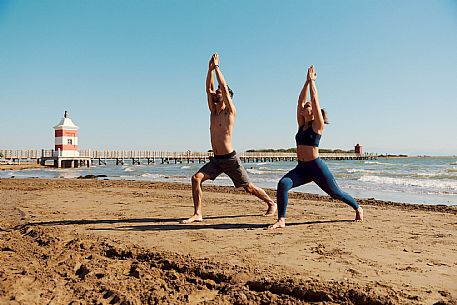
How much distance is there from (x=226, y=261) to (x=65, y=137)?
3818 cm

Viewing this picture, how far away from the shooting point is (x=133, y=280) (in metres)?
3.32

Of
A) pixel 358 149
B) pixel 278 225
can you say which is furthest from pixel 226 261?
pixel 358 149

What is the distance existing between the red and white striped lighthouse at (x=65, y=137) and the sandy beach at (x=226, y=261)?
112ft

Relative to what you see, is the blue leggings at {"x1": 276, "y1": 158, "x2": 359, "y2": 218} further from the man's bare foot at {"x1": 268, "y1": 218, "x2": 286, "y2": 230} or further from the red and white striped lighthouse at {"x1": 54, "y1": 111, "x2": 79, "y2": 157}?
the red and white striped lighthouse at {"x1": 54, "y1": 111, "x2": 79, "y2": 157}

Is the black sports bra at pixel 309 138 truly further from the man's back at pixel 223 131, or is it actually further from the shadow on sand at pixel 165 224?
the shadow on sand at pixel 165 224

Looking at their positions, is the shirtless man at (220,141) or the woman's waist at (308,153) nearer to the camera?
the woman's waist at (308,153)

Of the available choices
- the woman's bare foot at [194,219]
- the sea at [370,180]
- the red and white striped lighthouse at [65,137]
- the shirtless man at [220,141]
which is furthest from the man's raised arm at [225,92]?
the red and white striped lighthouse at [65,137]

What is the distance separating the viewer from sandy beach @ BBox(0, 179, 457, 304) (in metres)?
2.98

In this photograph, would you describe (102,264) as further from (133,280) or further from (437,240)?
(437,240)

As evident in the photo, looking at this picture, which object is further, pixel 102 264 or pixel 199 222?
pixel 199 222

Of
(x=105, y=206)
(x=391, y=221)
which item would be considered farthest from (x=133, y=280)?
(x=105, y=206)

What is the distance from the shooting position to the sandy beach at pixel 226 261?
2984 mm

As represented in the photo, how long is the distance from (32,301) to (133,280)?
2.39ft

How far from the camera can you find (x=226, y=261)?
3674 millimetres
